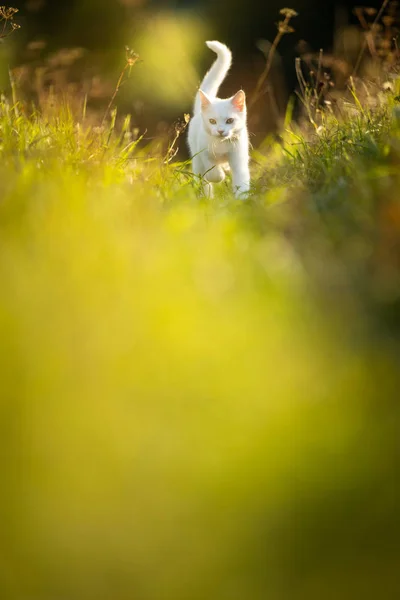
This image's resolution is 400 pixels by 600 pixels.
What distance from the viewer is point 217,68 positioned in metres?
4.30

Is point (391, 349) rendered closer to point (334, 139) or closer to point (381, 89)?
point (334, 139)

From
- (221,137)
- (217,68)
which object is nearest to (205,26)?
(217,68)

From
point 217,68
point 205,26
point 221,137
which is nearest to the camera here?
point 221,137

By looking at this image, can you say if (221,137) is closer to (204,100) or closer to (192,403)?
(204,100)

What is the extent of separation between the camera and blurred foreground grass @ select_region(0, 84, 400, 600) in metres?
0.92

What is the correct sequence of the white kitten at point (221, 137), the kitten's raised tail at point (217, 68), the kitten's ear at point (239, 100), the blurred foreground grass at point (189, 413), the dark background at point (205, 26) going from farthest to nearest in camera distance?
the dark background at point (205, 26) → the kitten's raised tail at point (217, 68) → the kitten's ear at point (239, 100) → the white kitten at point (221, 137) → the blurred foreground grass at point (189, 413)

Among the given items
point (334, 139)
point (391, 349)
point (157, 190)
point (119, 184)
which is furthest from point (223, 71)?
point (391, 349)

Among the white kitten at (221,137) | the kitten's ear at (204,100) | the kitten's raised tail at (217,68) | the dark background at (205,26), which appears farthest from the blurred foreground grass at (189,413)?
the dark background at (205,26)

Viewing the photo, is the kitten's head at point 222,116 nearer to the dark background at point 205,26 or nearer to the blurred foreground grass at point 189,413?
the blurred foreground grass at point 189,413

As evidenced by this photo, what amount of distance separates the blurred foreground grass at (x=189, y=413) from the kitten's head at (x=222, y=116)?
2209 mm

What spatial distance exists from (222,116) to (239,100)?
0.17 m

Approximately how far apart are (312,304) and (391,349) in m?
0.20

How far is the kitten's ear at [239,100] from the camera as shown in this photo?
155 inches

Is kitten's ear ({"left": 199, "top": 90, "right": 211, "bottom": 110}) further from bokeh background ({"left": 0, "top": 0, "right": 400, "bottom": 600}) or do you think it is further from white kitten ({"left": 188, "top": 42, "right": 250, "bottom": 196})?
bokeh background ({"left": 0, "top": 0, "right": 400, "bottom": 600})
